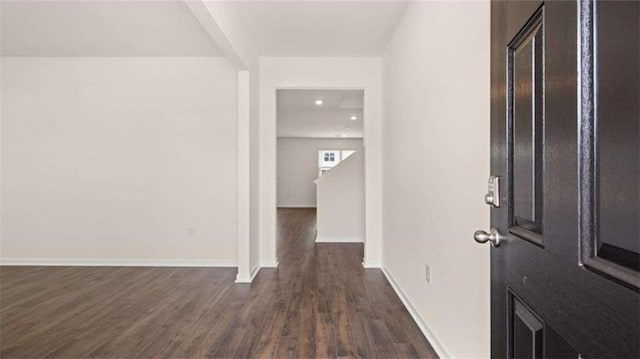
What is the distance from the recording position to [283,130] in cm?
1043

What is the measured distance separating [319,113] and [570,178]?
23.8ft

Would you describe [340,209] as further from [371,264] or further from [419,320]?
[419,320]

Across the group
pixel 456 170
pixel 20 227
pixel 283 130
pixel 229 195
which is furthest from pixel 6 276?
pixel 283 130

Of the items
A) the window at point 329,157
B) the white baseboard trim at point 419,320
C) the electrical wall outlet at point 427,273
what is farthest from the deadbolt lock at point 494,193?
the window at point 329,157

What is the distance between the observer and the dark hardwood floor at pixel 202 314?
2258 mm

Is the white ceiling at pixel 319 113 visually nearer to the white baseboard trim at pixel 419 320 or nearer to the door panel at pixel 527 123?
the white baseboard trim at pixel 419 320

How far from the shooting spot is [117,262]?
4.38m

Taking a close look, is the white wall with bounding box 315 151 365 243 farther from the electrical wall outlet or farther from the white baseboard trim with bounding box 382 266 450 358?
the electrical wall outlet

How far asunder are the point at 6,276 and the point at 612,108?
208 inches

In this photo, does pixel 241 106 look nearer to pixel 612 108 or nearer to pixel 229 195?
pixel 229 195

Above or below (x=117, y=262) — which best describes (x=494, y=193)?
above

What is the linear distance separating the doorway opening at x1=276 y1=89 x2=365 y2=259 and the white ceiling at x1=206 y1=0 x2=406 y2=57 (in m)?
0.70

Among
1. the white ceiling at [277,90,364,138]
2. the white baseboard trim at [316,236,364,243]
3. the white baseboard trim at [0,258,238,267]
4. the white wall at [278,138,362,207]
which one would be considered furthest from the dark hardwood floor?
the white wall at [278,138,362,207]

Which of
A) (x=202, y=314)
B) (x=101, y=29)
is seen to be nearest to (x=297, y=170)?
(x=101, y=29)
